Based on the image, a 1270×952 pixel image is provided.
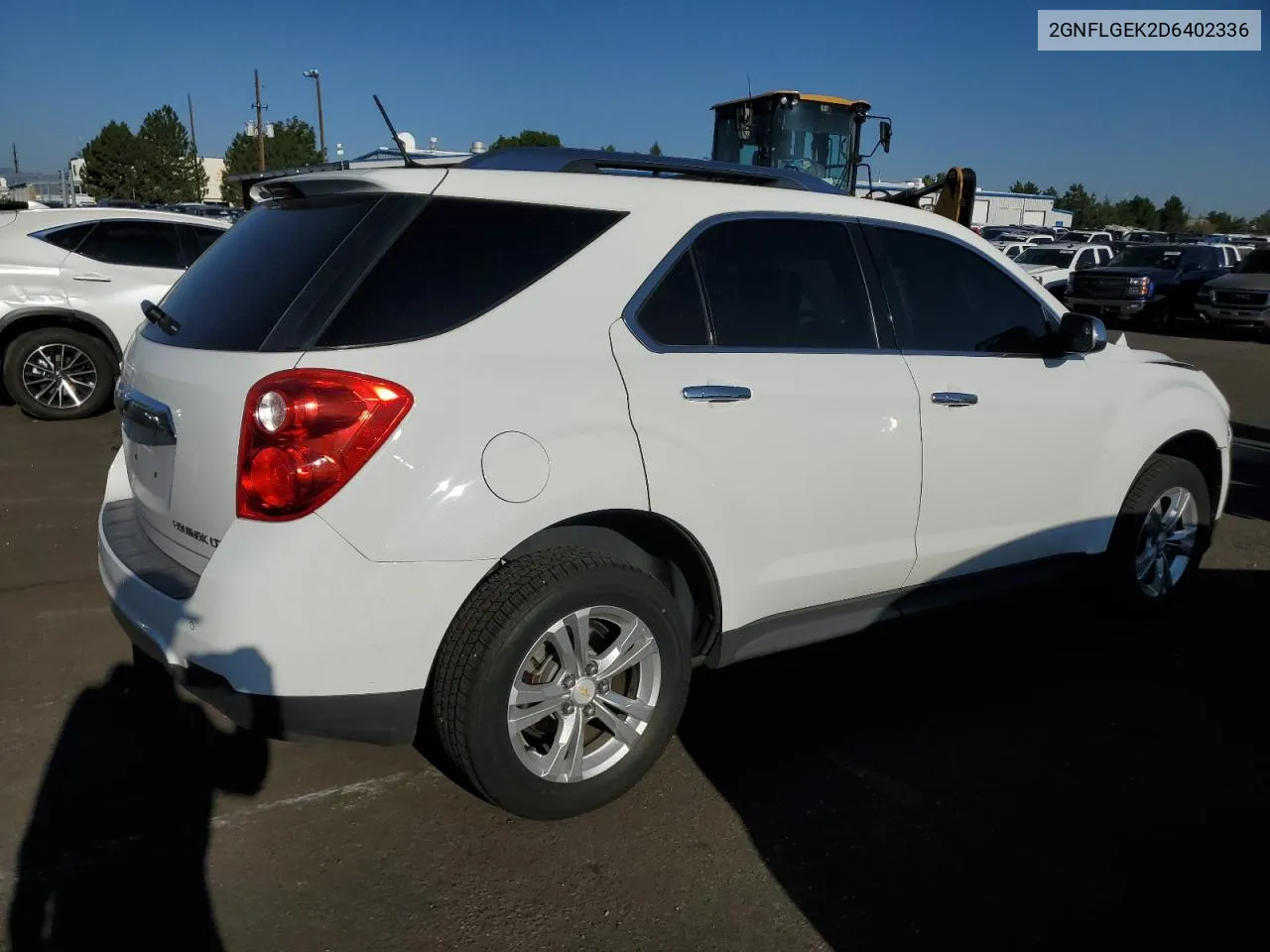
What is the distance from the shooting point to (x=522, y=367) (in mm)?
2719

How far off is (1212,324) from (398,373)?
20.4m

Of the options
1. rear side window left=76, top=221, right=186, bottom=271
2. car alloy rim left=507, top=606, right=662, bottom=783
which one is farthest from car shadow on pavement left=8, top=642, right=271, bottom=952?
rear side window left=76, top=221, right=186, bottom=271

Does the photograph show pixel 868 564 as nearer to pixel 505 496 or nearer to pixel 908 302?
pixel 908 302

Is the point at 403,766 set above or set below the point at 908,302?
below

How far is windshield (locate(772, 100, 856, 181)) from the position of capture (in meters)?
13.8

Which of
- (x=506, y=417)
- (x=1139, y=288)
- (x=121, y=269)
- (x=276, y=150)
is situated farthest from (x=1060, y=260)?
(x=276, y=150)

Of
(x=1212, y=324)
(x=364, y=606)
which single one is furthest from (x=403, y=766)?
(x=1212, y=324)

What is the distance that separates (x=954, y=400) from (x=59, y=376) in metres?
7.49

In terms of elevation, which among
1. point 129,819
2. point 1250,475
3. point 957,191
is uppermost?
point 957,191

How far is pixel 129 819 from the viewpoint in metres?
2.90

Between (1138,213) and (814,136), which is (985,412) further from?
(1138,213)

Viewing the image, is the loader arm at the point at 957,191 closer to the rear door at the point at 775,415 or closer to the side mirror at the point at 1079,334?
the side mirror at the point at 1079,334

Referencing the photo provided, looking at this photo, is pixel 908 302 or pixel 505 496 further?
pixel 908 302

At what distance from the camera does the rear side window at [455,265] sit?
8.58ft
